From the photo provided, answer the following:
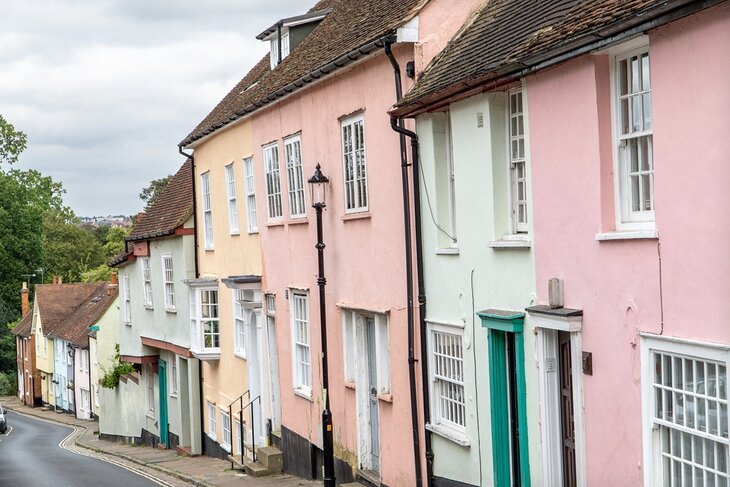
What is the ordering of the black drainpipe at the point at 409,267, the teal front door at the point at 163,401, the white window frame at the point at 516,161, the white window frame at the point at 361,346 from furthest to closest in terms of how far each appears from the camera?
the teal front door at the point at 163,401 → the white window frame at the point at 361,346 → the black drainpipe at the point at 409,267 → the white window frame at the point at 516,161

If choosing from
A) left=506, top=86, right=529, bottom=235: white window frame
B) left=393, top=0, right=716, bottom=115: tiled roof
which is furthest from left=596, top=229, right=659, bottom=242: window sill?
left=506, top=86, right=529, bottom=235: white window frame

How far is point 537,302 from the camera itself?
10.8 meters

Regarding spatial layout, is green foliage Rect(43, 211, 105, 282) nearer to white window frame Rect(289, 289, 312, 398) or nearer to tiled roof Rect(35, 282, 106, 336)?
tiled roof Rect(35, 282, 106, 336)

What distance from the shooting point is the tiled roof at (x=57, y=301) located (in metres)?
71.9

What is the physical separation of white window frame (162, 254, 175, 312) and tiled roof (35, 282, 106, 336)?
42.1 m

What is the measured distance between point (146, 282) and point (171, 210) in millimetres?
3592

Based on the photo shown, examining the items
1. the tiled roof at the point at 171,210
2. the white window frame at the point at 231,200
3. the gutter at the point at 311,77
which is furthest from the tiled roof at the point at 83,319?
the gutter at the point at 311,77

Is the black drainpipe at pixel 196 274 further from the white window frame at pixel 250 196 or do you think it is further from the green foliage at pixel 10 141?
the green foliage at pixel 10 141

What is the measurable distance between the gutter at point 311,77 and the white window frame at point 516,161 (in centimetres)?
297

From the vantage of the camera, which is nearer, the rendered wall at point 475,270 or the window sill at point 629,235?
the window sill at point 629,235

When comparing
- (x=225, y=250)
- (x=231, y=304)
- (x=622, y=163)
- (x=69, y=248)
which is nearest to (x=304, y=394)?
(x=231, y=304)

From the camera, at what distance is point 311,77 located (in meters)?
16.9

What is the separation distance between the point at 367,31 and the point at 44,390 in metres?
66.2

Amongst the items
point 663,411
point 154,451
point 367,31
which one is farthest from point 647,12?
point 154,451
